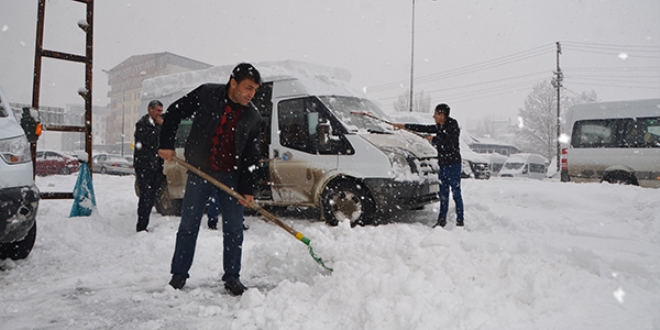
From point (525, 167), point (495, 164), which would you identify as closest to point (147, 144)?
point (525, 167)

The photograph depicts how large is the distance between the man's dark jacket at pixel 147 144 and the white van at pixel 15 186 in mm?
1662

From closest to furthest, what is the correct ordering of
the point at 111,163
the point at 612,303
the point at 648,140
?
the point at 612,303 → the point at 648,140 → the point at 111,163

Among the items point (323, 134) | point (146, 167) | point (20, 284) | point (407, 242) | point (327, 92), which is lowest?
point (20, 284)

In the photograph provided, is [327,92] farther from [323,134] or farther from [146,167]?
[146,167]

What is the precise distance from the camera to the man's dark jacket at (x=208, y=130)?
330cm

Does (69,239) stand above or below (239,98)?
below

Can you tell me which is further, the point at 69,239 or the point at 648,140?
the point at 648,140

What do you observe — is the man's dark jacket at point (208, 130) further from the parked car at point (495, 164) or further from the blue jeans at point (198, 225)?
the parked car at point (495, 164)

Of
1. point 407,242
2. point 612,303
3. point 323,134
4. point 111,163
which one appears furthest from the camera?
point 111,163

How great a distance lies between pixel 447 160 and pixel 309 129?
78.7 inches

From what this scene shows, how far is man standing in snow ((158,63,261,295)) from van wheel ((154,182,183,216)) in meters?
4.19

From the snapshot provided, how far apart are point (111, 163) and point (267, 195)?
2252 centimetres

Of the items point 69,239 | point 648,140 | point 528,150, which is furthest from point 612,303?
point 528,150

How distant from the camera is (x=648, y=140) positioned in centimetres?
917
